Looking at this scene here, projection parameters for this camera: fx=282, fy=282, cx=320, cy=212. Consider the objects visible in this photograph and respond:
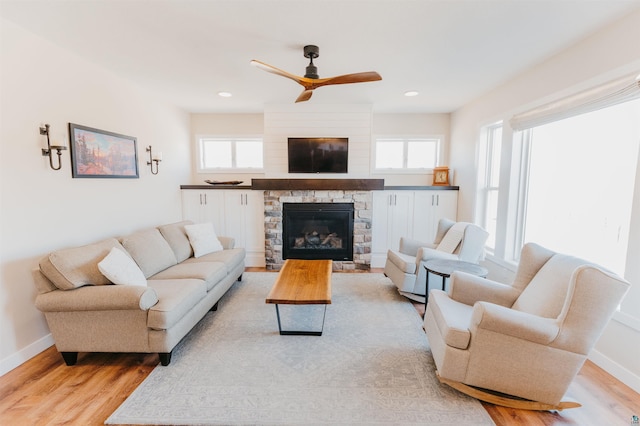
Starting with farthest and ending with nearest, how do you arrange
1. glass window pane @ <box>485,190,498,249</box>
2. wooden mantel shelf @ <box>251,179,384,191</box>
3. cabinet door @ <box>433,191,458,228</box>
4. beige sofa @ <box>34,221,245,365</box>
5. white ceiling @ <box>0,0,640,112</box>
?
cabinet door @ <box>433,191,458,228</box>
wooden mantel shelf @ <box>251,179,384,191</box>
glass window pane @ <box>485,190,498,249</box>
beige sofa @ <box>34,221,245,365</box>
white ceiling @ <box>0,0,640,112</box>

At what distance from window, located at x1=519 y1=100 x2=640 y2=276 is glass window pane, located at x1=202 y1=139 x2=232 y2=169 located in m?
4.35

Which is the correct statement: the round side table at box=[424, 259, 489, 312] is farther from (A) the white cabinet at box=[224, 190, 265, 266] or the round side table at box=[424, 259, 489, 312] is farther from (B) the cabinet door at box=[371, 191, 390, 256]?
(A) the white cabinet at box=[224, 190, 265, 266]

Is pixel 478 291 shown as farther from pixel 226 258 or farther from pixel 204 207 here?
pixel 204 207

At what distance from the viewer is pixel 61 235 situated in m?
2.45

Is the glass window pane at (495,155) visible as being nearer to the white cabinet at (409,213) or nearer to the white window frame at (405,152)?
the white cabinet at (409,213)

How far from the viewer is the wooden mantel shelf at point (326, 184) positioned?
420 cm

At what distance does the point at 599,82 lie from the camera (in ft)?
6.99

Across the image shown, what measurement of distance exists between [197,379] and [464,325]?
5.98 ft

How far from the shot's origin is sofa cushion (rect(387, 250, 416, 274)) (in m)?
3.19

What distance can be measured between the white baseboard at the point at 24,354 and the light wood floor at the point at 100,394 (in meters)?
0.04

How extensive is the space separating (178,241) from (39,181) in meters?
1.35

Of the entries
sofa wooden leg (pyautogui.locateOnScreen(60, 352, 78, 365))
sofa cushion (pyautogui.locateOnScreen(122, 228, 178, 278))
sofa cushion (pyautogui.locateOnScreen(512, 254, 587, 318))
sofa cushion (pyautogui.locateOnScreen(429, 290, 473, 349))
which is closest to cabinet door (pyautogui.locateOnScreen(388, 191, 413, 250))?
sofa cushion (pyautogui.locateOnScreen(429, 290, 473, 349))

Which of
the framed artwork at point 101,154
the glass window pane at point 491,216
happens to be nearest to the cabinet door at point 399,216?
the glass window pane at point 491,216

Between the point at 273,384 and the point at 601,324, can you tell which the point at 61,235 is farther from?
the point at 601,324
